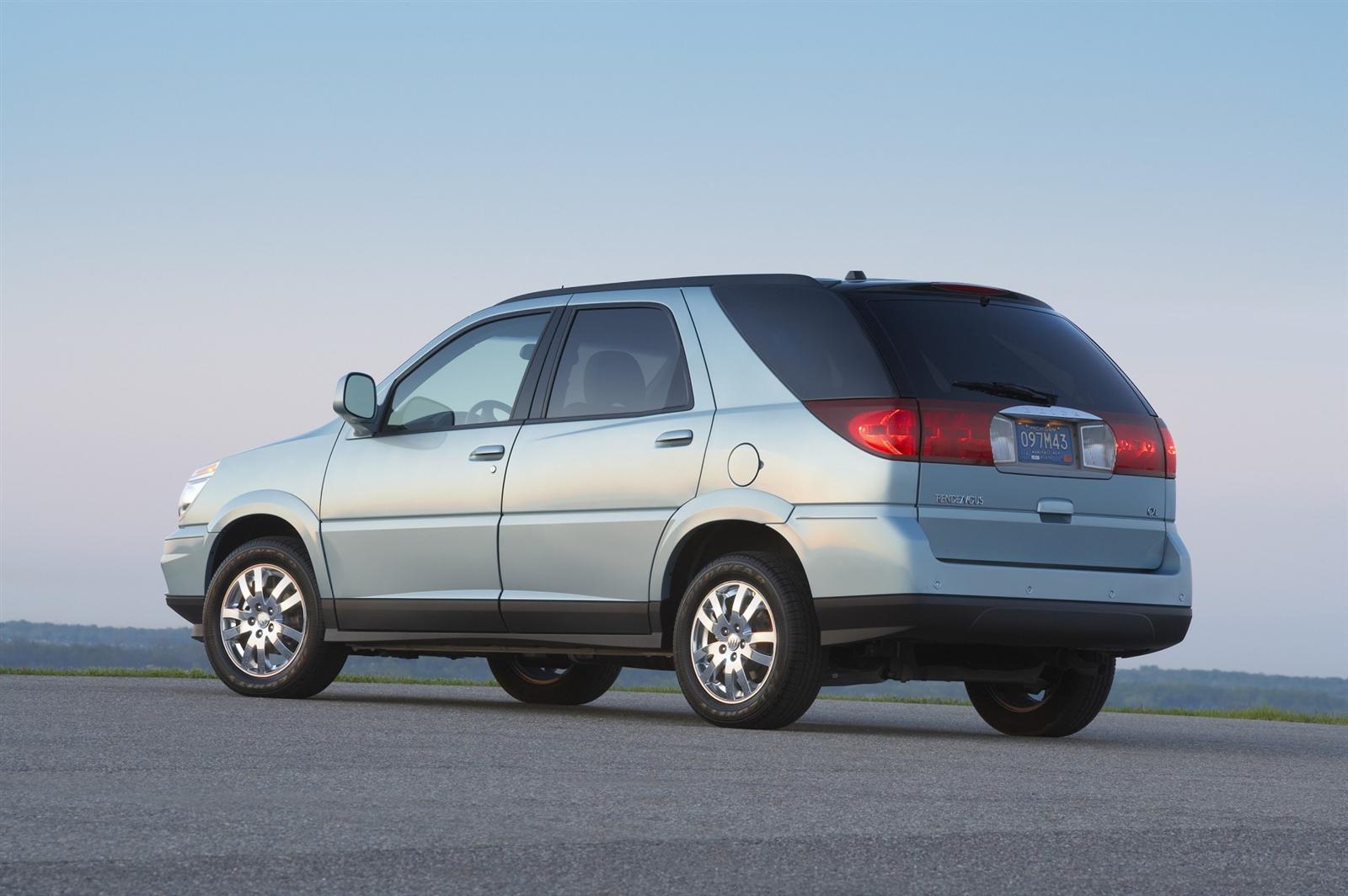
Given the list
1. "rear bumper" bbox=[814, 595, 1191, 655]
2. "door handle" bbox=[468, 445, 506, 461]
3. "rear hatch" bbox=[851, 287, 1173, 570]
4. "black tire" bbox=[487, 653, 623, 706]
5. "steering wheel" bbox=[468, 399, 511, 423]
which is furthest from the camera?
"black tire" bbox=[487, 653, 623, 706]

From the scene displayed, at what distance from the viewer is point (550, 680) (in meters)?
11.1

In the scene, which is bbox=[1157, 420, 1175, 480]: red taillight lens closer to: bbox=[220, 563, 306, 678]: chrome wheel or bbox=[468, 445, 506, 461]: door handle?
bbox=[468, 445, 506, 461]: door handle

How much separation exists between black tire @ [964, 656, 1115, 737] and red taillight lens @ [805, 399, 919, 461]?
1716mm

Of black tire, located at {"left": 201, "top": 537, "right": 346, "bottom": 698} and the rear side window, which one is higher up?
the rear side window

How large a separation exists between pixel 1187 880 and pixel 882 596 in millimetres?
3349

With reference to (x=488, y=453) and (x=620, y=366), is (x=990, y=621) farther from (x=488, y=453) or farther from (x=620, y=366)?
(x=488, y=453)

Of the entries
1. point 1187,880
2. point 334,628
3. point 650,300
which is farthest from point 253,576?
point 1187,880

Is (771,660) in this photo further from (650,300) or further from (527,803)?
(527,803)

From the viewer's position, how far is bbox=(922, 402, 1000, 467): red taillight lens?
798 centimetres

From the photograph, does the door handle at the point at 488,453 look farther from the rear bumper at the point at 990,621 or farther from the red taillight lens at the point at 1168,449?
the red taillight lens at the point at 1168,449

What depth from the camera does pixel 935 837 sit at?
5078 millimetres

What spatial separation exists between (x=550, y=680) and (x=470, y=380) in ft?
6.98

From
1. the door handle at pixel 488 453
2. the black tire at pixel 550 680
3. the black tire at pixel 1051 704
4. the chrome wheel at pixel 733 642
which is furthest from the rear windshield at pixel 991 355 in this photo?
the black tire at pixel 550 680

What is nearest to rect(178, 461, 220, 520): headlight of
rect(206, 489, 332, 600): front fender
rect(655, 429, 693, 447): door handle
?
rect(206, 489, 332, 600): front fender
